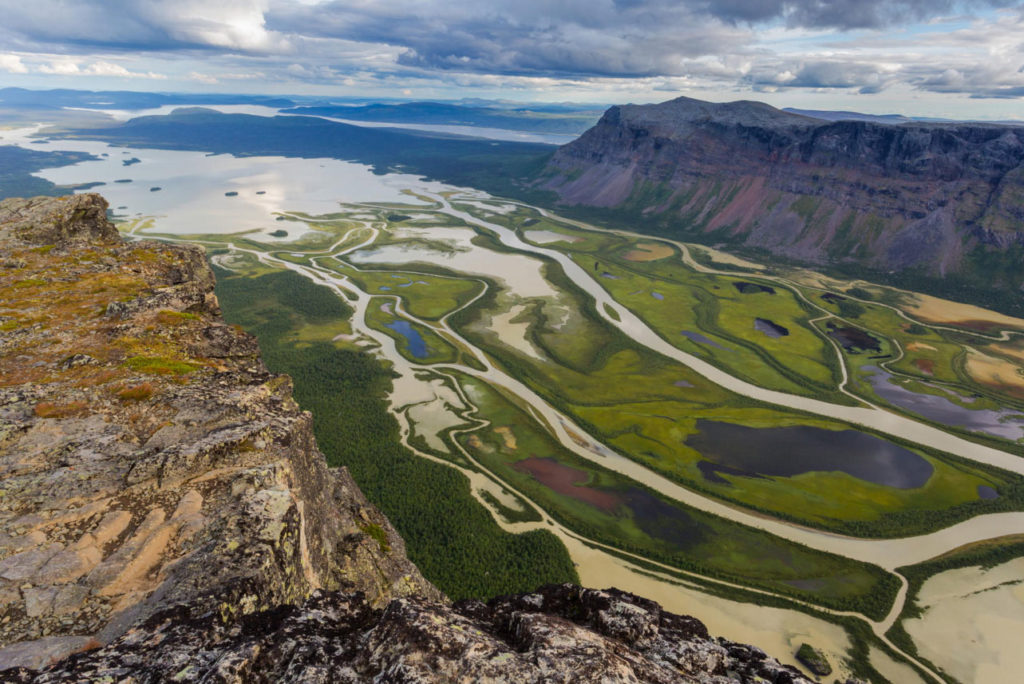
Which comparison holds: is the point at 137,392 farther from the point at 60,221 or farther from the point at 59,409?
the point at 60,221

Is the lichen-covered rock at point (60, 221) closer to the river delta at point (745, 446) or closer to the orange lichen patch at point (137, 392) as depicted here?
the orange lichen patch at point (137, 392)

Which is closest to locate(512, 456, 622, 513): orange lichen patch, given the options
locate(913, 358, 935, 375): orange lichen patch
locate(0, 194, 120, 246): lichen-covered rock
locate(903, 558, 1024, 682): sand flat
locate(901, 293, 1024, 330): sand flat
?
locate(903, 558, 1024, 682): sand flat

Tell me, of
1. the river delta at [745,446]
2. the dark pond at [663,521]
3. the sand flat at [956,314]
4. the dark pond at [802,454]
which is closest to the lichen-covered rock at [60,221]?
the river delta at [745,446]

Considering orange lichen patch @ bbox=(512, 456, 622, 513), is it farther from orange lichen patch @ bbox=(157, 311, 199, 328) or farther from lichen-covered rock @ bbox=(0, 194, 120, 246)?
lichen-covered rock @ bbox=(0, 194, 120, 246)

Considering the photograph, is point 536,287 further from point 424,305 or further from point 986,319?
point 986,319

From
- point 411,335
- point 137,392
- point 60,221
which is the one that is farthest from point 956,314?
point 60,221

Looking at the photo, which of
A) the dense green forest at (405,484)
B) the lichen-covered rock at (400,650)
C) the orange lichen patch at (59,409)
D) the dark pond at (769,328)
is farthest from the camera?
the dark pond at (769,328)
